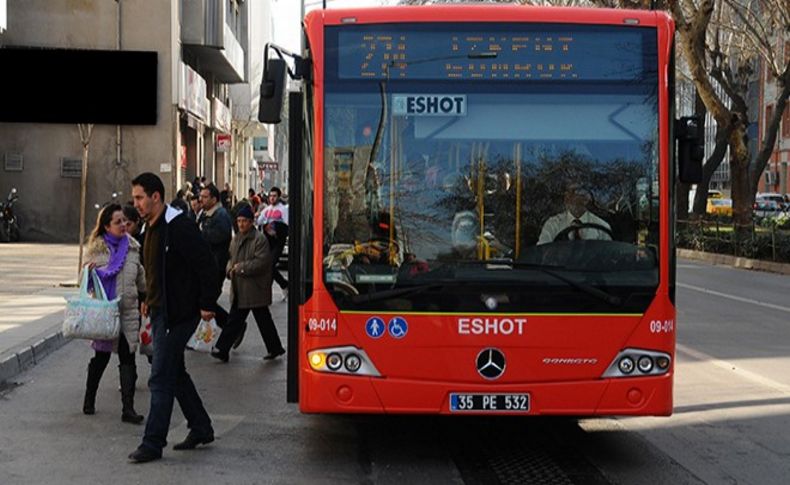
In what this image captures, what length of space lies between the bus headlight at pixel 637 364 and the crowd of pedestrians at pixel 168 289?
259 cm

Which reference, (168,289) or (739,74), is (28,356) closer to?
(168,289)

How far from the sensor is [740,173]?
117ft

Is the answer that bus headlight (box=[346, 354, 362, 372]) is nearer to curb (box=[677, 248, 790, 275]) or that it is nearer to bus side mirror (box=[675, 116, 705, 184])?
bus side mirror (box=[675, 116, 705, 184])

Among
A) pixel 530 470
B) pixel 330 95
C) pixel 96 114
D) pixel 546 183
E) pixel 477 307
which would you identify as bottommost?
pixel 530 470

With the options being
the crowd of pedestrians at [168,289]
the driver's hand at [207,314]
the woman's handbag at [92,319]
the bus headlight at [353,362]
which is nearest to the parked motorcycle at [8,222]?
the crowd of pedestrians at [168,289]

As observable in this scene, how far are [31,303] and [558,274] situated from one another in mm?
11421

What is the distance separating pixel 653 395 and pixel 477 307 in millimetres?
1235

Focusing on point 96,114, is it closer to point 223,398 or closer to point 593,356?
point 223,398

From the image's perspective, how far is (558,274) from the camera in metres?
7.54

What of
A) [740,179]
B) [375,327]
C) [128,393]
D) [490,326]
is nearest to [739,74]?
[740,179]

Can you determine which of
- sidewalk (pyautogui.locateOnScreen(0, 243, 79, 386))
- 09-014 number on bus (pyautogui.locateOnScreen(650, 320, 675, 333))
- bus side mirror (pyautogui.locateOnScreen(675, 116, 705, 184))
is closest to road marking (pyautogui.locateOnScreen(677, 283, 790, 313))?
sidewalk (pyautogui.locateOnScreen(0, 243, 79, 386))

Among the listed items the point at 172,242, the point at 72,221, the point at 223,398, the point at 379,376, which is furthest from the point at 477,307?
the point at 72,221

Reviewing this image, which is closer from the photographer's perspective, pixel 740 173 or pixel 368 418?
pixel 368 418

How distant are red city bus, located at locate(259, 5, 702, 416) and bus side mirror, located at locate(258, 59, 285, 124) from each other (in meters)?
0.01
